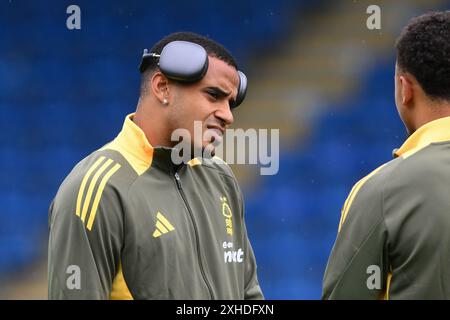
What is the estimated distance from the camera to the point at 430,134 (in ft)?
7.25

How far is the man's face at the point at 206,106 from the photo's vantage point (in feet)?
8.36

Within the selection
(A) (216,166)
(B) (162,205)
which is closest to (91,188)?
(B) (162,205)

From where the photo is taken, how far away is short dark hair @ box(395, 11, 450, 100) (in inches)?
86.4

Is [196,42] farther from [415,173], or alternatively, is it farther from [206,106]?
[415,173]

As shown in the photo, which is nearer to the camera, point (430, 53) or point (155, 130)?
point (430, 53)

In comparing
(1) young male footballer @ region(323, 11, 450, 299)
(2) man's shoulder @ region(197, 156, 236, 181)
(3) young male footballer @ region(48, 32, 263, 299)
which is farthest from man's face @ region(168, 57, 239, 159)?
(1) young male footballer @ region(323, 11, 450, 299)

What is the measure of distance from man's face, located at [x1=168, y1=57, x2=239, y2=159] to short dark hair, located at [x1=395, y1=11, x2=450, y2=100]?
21.9 inches

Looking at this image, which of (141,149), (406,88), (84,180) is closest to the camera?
(406,88)

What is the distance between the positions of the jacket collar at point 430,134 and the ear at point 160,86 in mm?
713

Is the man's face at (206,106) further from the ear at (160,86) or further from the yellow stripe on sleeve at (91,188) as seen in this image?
the yellow stripe on sleeve at (91,188)

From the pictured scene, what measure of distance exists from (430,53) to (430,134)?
193 millimetres

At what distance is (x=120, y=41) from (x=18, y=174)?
1.08m

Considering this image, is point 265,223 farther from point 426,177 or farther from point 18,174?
point 426,177
